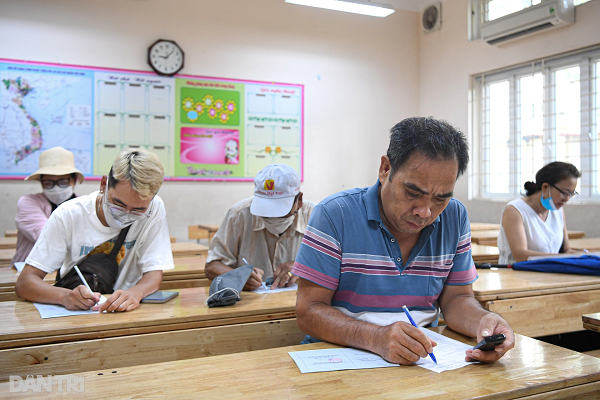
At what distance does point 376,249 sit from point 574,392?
591 millimetres

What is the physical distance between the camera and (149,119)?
521 centimetres

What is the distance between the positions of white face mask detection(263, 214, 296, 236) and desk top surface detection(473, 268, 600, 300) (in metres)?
0.91

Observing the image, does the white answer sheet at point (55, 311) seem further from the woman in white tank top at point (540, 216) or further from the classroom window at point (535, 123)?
the classroom window at point (535, 123)

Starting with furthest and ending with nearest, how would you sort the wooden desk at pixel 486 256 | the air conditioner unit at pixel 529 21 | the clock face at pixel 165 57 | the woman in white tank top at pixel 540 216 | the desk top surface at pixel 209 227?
the clock face at pixel 165 57, the desk top surface at pixel 209 227, the air conditioner unit at pixel 529 21, the wooden desk at pixel 486 256, the woman in white tank top at pixel 540 216

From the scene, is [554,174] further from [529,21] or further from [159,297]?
[529,21]

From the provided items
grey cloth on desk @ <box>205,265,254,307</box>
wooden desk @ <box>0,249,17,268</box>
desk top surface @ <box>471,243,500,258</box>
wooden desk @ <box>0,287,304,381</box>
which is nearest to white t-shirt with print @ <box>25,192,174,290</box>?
wooden desk @ <box>0,287,304,381</box>

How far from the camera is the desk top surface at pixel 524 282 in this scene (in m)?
2.12

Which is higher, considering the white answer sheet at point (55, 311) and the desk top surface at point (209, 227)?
the desk top surface at point (209, 227)

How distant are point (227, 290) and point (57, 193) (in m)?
1.92

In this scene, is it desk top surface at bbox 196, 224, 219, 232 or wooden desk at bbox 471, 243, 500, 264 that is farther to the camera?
desk top surface at bbox 196, 224, 219, 232

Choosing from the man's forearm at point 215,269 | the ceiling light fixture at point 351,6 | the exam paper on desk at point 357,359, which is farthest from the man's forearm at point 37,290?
the ceiling light fixture at point 351,6

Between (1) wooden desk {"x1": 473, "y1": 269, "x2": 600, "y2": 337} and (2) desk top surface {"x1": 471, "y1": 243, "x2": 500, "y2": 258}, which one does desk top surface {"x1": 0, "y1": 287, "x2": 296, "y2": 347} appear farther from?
(2) desk top surface {"x1": 471, "y1": 243, "x2": 500, "y2": 258}
